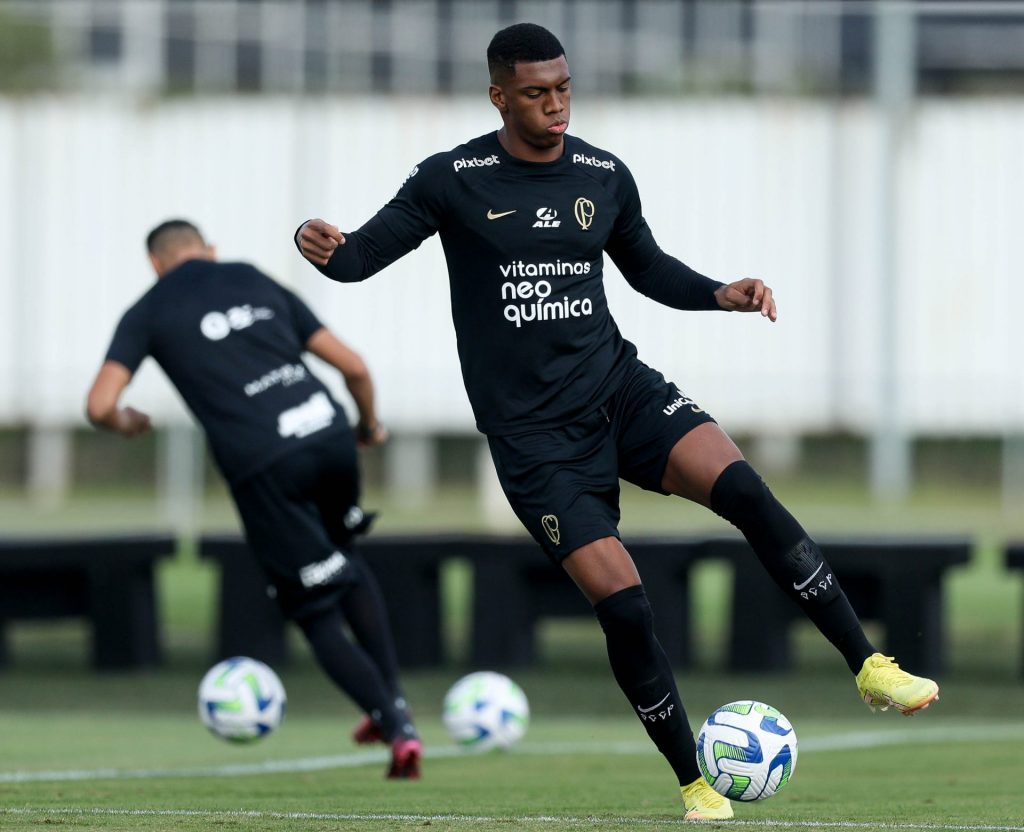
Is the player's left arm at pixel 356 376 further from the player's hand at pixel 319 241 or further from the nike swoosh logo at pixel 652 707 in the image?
the nike swoosh logo at pixel 652 707

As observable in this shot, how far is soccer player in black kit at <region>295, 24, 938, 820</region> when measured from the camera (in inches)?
233

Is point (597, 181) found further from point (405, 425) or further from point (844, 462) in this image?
point (844, 462)

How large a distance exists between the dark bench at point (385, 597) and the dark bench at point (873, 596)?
6.01ft

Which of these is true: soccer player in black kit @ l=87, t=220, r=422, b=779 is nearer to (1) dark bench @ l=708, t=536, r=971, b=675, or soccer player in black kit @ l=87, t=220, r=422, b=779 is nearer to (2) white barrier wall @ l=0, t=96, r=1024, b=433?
(1) dark bench @ l=708, t=536, r=971, b=675

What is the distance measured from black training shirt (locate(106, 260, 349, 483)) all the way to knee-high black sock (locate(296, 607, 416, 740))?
26.9 inches

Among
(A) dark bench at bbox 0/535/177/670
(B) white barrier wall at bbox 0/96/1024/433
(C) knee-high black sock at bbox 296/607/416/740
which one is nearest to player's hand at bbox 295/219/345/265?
(C) knee-high black sock at bbox 296/607/416/740

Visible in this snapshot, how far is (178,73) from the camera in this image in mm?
38594

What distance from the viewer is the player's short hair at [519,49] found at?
233 inches

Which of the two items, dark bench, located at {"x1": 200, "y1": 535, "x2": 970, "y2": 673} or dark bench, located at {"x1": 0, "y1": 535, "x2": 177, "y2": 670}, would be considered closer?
dark bench, located at {"x1": 200, "y1": 535, "x2": 970, "y2": 673}

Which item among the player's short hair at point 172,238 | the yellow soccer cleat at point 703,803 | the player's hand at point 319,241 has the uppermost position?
the player's short hair at point 172,238

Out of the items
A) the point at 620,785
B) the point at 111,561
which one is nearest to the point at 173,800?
the point at 620,785

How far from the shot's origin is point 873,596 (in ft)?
40.2

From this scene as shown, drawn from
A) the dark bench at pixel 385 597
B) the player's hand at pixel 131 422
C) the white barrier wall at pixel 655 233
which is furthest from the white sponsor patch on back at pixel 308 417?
the white barrier wall at pixel 655 233

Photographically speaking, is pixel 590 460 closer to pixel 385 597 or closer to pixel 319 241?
pixel 319 241
